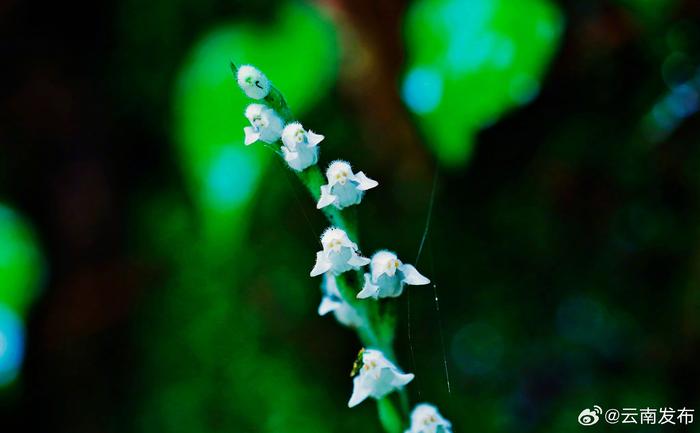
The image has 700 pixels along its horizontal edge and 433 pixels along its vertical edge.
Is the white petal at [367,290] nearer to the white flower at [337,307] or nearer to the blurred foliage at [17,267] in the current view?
the white flower at [337,307]

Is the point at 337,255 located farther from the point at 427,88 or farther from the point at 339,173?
the point at 427,88

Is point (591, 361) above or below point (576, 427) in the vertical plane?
above

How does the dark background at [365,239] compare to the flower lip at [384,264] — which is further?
the dark background at [365,239]

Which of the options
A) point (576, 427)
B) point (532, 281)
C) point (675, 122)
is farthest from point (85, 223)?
point (675, 122)

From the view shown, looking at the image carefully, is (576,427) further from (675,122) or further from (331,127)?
(331,127)

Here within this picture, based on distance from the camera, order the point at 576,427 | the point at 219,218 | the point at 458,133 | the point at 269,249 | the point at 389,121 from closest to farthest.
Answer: the point at 458,133 < the point at 219,218 < the point at 576,427 < the point at 389,121 < the point at 269,249

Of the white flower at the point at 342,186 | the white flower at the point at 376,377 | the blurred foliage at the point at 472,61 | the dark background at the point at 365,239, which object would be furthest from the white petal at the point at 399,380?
the dark background at the point at 365,239
